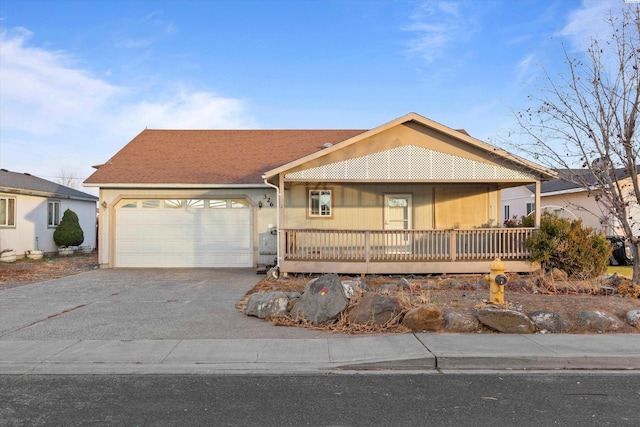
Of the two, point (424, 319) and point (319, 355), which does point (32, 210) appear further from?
point (424, 319)

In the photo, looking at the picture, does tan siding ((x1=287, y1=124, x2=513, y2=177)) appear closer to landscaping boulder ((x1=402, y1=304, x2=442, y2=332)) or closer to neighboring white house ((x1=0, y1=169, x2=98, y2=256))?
landscaping boulder ((x1=402, y1=304, x2=442, y2=332))

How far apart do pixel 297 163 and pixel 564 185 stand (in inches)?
598

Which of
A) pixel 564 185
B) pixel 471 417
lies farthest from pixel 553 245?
pixel 564 185

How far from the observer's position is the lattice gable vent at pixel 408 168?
12.4m

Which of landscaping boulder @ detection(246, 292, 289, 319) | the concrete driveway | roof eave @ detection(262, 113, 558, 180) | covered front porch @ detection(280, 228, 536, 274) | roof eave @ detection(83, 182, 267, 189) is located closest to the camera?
the concrete driveway

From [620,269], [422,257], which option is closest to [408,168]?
[422,257]

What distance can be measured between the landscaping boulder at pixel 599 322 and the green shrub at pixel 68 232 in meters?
20.5

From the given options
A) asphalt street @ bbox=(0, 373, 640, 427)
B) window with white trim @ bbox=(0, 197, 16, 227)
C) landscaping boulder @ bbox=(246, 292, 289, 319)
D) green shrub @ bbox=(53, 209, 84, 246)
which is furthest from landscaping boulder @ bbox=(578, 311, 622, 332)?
green shrub @ bbox=(53, 209, 84, 246)

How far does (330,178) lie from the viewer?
40.8 feet

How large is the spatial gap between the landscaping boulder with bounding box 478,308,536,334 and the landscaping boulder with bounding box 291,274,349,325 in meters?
2.28

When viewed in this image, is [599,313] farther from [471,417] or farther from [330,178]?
[330,178]

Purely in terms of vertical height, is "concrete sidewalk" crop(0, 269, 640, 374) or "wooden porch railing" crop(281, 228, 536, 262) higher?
"wooden porch railing" crop(281, 228, 536, 262)

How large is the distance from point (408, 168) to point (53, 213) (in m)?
17.5

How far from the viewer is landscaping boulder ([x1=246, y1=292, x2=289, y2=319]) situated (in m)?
8.06
